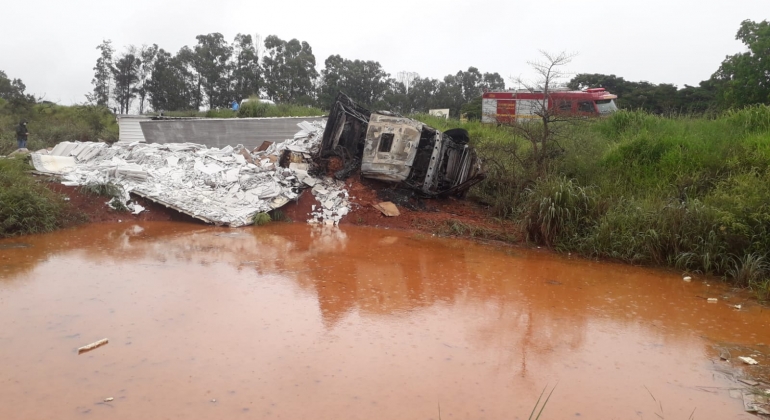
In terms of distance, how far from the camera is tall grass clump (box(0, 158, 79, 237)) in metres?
9.03

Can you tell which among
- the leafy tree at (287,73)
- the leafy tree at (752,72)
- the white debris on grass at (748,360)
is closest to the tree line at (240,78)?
the leafy tree at (287,73)

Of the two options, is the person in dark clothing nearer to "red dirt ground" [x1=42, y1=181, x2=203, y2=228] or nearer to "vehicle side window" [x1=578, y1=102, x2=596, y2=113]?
"red dirt ground" [x1=42, y1=181, x2=203, y2=228]

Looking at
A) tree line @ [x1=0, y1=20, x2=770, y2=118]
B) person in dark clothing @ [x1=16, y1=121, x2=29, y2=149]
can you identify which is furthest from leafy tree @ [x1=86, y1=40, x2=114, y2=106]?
person in dark clothing @ [x1=16, y1=121, x2=29, y2=149]

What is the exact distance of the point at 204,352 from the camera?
4.64 metres

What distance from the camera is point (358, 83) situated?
35406 mm

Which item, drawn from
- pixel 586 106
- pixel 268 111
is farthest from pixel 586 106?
pixel 268 111

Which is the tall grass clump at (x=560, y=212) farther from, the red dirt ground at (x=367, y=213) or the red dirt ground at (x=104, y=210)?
the red dirt ground at (x=104, y=210)

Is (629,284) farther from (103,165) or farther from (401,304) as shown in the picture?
(103,165)

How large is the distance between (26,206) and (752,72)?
24019 mm

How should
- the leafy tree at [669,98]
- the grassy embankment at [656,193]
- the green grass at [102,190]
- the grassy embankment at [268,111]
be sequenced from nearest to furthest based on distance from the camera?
the grassy embankment at [656,193], the green grass at [102,190], the grassy embankment at [268,111], the leafy tree at [669,98]

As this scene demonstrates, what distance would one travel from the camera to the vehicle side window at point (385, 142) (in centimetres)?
1134

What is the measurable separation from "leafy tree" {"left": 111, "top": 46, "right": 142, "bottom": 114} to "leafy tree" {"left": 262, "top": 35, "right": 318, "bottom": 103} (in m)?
8.36

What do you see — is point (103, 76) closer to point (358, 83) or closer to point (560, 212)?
point (358, 83)

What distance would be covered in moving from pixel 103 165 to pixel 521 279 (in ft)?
32.2
